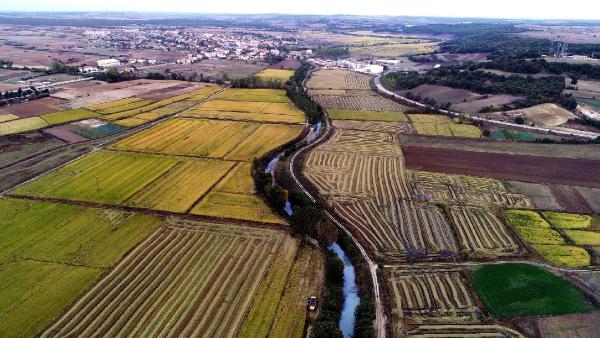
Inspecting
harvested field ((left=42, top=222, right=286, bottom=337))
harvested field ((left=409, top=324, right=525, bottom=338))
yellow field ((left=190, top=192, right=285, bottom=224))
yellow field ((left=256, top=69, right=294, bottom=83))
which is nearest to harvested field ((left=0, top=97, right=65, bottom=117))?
yellow field ((left=190, top=192, right=285, bottom=224))

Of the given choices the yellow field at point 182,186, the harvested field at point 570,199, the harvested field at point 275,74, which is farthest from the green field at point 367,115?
the harvested field at point 570,199

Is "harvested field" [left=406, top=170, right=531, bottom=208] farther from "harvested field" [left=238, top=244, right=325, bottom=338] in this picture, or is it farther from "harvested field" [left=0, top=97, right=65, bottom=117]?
"harvested field" [left=0, top=97, right=65, bottom=117]

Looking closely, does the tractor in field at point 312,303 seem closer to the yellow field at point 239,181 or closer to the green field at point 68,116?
the yellow field at point 239,181

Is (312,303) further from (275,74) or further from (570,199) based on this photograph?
(275,74)

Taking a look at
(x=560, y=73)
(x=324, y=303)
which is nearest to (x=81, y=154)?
(x=324, y=303)

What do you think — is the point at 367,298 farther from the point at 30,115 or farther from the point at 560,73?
the point at 560,73
